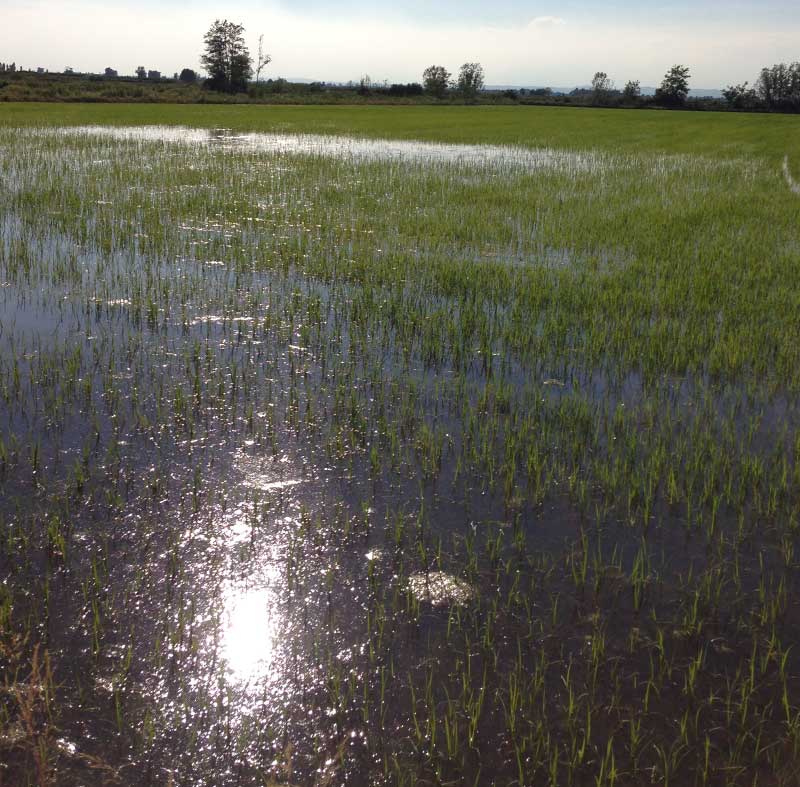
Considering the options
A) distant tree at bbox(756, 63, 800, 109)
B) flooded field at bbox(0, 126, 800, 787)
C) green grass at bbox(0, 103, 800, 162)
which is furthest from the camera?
distant tree at bbox(756, 63, 800, 109)

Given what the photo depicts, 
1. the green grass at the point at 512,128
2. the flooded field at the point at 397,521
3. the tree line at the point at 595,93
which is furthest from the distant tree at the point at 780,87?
the flooded field at the point at 397,521

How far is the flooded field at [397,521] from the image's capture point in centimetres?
266

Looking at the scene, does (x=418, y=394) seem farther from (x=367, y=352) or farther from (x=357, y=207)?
(x=357, y=207)

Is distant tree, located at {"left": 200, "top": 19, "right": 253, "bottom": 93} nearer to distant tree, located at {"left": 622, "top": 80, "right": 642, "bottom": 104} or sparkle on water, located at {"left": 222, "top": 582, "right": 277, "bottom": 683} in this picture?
distant tree, located at {"left": 622, "top": 80, "right": 642, "bottom": 104}

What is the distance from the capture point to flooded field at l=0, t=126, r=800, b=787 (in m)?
2.66

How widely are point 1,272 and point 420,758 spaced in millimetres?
7835

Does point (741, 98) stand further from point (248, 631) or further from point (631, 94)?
point (248, 631)

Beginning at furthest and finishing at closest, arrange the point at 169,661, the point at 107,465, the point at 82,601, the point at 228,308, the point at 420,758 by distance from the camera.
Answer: the point at 228,308 < the point at 107,465 < the point at 82,601 < the point at 169,661 < the point at 420,758

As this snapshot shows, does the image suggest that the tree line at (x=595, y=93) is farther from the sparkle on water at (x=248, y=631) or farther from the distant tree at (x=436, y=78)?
the sparkle on water at (x=248, y=631)

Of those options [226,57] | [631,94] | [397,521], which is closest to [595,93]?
[631,94]

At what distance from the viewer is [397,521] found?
155 inches

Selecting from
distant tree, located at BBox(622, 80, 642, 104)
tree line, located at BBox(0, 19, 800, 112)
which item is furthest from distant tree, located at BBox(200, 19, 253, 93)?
distant tree, located at BBox(622, 80, 642, 104)

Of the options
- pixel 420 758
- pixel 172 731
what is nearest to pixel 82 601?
pixel 172 731

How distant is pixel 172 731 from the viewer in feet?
8.61
